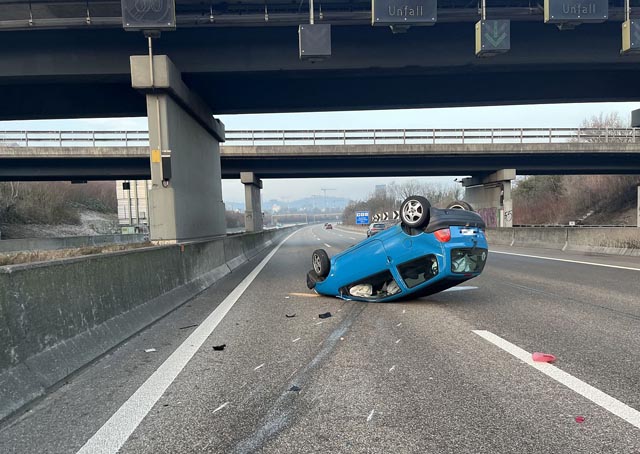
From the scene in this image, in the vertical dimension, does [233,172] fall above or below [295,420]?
above

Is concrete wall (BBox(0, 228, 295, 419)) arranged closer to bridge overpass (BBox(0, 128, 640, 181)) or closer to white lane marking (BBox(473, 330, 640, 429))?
white lane marking (BBox(473, 330, 640, 429))

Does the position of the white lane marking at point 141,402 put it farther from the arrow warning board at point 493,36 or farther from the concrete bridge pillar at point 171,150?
the arrow warning board at point 493,36

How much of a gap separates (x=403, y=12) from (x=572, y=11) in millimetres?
4063

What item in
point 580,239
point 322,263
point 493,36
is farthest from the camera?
point 580,239

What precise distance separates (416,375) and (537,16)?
1081cm

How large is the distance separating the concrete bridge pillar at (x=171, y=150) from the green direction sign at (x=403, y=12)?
5.62 metres

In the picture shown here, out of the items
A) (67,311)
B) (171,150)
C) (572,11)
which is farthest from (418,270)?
(572,11)

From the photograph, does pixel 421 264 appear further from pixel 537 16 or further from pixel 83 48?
pixel 83 48

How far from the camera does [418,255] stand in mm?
6422

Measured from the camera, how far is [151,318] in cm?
607

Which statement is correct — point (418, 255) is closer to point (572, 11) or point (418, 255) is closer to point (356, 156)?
point (572, 11)

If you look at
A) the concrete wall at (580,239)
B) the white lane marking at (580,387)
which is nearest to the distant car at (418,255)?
the white lane marking at (580,387)

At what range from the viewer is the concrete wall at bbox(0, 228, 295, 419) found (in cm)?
332

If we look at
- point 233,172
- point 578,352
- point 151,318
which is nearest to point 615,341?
point 578,352
